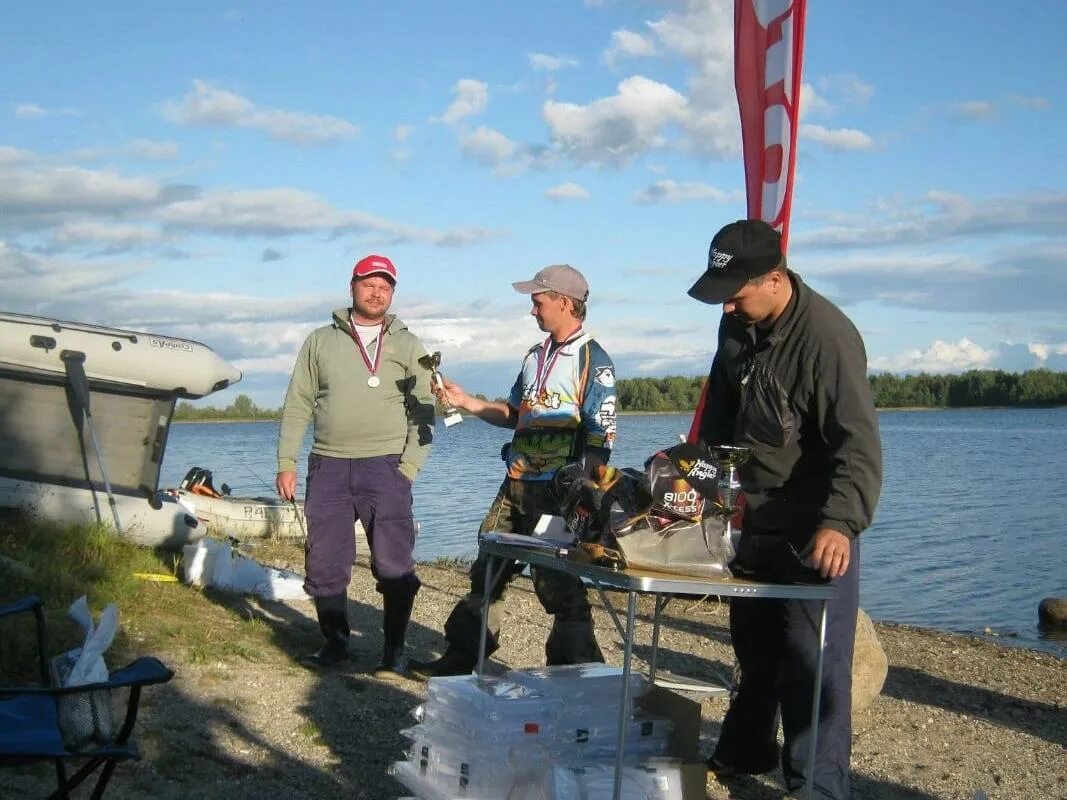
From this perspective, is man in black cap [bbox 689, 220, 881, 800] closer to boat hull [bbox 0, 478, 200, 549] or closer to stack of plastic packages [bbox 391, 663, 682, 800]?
stack of plastic packages [bbox 391, 663, 682, 800]

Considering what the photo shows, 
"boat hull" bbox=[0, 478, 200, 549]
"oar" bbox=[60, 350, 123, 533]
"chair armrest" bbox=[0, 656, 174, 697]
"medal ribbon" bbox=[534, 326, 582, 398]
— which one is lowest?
"boat hull" bbox=[0, 478, 200, 549]

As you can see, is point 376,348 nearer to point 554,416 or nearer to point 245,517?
point 554,416

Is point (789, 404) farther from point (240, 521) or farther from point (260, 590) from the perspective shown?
point (240, 521)

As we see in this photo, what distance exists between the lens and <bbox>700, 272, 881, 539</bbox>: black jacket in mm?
3709

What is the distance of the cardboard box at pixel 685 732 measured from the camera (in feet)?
12.1

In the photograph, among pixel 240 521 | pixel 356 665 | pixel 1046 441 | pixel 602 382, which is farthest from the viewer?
pixel 1046 441

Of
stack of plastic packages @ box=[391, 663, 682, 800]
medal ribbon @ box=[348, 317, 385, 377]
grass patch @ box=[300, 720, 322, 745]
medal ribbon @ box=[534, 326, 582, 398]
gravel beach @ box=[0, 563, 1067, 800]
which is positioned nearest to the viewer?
stack of plastic packages @ box=[391, 663, 682, 800]

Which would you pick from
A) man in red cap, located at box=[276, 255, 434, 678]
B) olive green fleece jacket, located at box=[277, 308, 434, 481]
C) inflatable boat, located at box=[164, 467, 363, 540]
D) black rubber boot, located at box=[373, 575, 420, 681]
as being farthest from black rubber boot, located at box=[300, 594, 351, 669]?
inflatable boat, located at box=[164, 467, 363, 540]

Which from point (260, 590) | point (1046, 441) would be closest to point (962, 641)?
point (260, 590)

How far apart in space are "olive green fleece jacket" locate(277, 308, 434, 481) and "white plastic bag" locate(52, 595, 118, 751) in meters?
2.65

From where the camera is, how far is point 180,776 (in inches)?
174

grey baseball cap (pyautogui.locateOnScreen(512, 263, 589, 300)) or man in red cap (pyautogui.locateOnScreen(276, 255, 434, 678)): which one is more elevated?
grey baseball cap (pyautogui.locateOnScreen(512, 263, 589, 300))

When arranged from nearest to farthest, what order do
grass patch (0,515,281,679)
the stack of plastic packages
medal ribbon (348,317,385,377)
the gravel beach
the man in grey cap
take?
the stack of plastic packages, the gravel beach, the man in grey cap, grass patch (0,515,281,679), medal ribbon (348,317,385,377)

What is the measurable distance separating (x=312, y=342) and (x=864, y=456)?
3.39m
